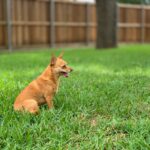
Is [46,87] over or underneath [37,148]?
over

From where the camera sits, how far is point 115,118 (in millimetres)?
5520

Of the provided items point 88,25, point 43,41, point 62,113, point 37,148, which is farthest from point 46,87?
point 88,25

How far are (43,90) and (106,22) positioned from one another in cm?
1439

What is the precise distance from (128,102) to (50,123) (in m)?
1.45

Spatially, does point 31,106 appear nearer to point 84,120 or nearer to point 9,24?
point 84,120

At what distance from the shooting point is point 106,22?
20.0 meters

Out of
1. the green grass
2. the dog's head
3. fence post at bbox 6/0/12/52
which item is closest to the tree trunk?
fence post at bbox 6/0/12/52

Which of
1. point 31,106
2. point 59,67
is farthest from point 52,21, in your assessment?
point 31,106

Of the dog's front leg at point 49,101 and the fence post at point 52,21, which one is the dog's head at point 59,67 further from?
the fence post at point 52,21

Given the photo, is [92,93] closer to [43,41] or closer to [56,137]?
[56,137]

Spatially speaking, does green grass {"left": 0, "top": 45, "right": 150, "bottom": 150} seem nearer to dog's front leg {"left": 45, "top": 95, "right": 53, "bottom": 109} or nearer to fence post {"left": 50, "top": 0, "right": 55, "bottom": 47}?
dog's front leg {"left": 45, "top": 95, "right": 53, "bottom": 109}

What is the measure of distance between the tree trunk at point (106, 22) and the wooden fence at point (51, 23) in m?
3.24

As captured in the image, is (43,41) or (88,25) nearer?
(43,41)

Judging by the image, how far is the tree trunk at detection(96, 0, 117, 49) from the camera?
64.7 feet
